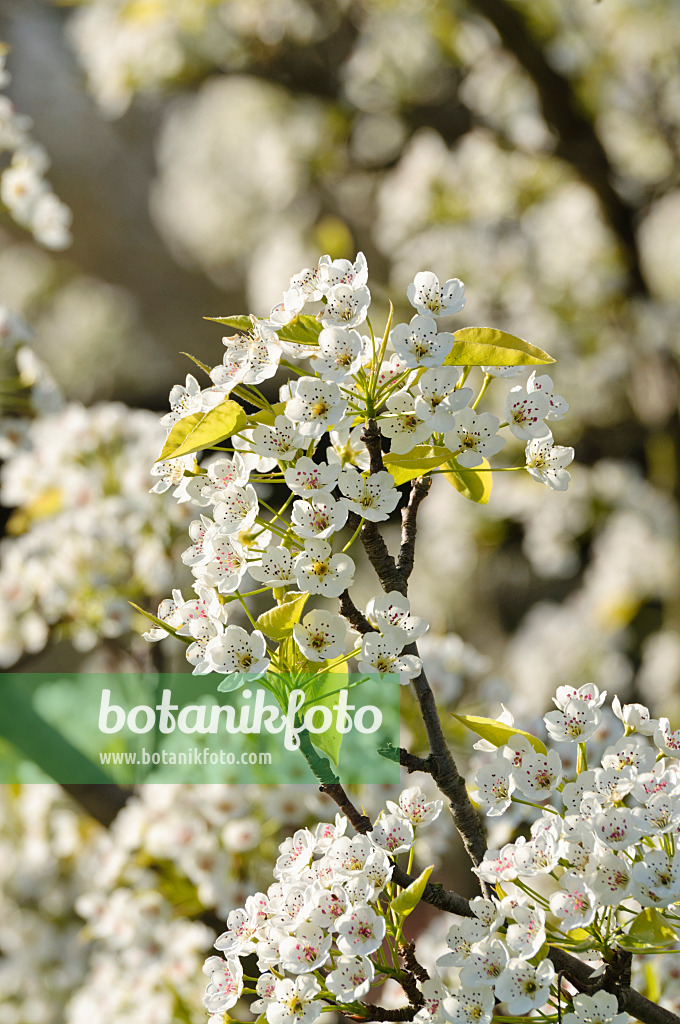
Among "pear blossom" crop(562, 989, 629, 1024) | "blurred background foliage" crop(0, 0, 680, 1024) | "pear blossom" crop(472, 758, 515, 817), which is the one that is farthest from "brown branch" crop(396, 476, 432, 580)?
"blurred background foliage" crop(0, 0, 680, 1024)

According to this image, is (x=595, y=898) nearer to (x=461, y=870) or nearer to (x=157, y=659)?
(x=157, y=659)

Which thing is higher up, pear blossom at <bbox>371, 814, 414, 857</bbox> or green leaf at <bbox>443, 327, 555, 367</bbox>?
green leaf at <bbox>443, 327, 555, 367</bbox>

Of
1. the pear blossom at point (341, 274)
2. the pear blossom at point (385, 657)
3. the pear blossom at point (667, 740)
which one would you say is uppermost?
the pear blossom at point (341, 274)

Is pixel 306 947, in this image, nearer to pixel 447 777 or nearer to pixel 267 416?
pixel 447 777

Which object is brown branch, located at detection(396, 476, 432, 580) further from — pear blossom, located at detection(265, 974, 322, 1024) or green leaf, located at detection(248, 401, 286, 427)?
pear blossom, located at detection(265, 974, 322, 1024)

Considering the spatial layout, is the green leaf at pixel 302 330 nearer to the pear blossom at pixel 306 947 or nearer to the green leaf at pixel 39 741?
the pear blossom at pixel 306 947

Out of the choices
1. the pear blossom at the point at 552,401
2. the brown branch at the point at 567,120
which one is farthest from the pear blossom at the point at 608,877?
the brown branch at the point at 567,120
